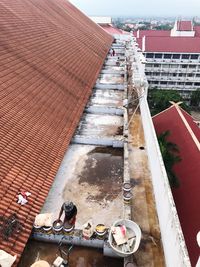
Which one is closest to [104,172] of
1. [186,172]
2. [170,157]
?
[170,157]

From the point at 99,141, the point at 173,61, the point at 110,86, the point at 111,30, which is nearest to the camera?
the point at 99,141

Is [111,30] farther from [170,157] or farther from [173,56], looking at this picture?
[170,157]

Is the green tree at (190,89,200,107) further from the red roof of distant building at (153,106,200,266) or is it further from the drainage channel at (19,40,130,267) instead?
the drainage channel at (19,40,130,267)

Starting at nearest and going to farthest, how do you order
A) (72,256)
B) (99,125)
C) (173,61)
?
(72,256) → (99,125) → (173,61)

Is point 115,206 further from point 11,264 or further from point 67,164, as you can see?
point 11,264

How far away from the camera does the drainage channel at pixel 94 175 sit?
9281 mm

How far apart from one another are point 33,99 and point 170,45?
4356cm

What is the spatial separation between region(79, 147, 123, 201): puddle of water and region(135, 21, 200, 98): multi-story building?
4118cm

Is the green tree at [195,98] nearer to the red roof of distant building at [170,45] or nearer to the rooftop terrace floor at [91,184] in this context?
the red roof of distant building at [170,45]

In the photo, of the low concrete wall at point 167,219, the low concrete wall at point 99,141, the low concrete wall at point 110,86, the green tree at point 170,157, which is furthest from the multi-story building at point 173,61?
the low concrete wall at point 167,219

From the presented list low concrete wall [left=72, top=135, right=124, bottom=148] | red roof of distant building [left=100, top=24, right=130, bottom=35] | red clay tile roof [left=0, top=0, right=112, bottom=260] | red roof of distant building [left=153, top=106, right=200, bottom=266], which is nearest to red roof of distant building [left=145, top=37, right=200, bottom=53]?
red roof of distant building [left=100, top=24, right=130, bottom=35]

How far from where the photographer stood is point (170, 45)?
168ft

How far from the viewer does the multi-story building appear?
5112 centimetres

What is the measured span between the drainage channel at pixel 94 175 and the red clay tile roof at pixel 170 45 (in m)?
36.6
